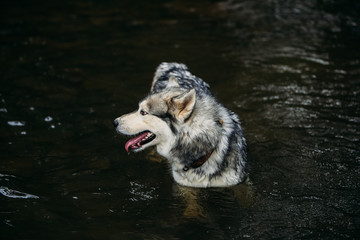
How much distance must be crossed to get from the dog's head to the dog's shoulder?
3.64ft

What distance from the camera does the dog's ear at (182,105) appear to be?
4.88 meters

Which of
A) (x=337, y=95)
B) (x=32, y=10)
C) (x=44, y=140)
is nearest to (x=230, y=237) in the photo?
(x=44, y=140)

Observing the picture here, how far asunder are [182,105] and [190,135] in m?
0.42

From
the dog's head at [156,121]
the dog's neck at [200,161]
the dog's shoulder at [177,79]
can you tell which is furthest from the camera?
the dog's shoulder at [177,79]

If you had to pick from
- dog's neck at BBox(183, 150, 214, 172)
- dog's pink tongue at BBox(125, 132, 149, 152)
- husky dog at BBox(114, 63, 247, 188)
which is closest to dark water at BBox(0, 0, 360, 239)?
husky dog at BBox(114, 63, 247, 188)

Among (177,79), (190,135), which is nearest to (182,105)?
(190,135)

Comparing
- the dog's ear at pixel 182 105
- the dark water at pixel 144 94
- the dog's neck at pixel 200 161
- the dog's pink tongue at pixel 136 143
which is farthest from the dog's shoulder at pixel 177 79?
the dog's neck at pixel 200 161

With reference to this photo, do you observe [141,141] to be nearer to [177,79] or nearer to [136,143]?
[136,143]

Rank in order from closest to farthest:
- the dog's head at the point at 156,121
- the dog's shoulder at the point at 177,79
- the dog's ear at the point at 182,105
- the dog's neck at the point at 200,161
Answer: the dog's ear at the point at 182,105 → the dog's head at the point at 156,121 → the dog's neck at the point at 200,161 → the dog's shoulder at the point at 177,79

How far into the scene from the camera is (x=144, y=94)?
336 inches

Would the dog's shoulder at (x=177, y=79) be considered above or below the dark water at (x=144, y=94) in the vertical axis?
above

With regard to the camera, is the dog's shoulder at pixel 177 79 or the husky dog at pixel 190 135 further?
the dog's shoulder at pixel 177 79

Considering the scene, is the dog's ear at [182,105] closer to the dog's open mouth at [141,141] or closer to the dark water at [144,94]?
the dog's open mouth at [141,141]

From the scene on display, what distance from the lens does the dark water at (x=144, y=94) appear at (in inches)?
202
